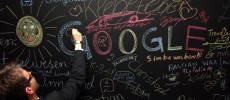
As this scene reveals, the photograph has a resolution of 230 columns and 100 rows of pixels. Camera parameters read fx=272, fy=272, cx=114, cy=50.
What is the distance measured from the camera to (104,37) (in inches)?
87.4

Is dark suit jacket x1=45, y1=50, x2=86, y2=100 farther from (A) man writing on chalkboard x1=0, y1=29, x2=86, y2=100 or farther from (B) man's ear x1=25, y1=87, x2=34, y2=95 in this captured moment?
(B) man's ear x1=25, y1=87, x2=34, y2=95

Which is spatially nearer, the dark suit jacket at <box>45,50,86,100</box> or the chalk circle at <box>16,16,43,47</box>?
the dark suit jacket at <box>45,50,86,100</box>

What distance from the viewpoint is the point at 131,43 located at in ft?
7.19

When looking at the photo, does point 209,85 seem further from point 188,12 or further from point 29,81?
point 29,81

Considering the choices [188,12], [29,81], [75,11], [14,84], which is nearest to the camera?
[14,84]

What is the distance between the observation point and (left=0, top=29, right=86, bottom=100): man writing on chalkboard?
5.91ft

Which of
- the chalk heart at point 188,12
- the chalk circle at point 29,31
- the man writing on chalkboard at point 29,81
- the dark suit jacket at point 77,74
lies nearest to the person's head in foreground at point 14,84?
the man writing on chalkboard at point 29,81

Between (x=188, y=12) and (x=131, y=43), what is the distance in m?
0.50

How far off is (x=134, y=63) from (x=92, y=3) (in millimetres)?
592

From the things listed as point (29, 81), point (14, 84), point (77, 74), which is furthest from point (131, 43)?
point (14, 84)

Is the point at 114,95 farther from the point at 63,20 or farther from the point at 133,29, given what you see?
the point at 63,20

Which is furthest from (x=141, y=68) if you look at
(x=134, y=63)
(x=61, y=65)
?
(x=61, y=65)

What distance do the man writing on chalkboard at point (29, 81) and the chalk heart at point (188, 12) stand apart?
836 millimetres

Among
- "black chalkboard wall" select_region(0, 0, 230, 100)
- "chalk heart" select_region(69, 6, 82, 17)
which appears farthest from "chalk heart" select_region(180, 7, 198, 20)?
"chalk heart" select_region(69, 6, 82, 17)
